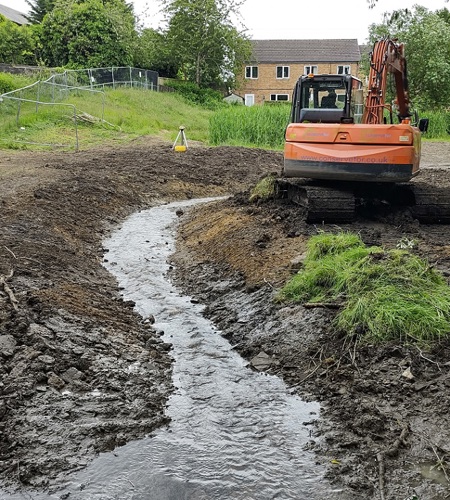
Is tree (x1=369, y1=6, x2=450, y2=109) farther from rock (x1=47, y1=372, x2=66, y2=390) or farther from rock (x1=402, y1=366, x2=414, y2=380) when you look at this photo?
rock (x1=47, y1=372, x2=66, y2=390)

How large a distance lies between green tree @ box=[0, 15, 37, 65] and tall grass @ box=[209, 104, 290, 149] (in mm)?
19369

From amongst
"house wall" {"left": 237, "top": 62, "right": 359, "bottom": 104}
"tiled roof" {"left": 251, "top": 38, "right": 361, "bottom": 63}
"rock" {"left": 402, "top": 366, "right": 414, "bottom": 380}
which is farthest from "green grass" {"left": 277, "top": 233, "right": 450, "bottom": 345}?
"house wall" {"left": 237, "top": 62, "right": 359, "bottom": 104}

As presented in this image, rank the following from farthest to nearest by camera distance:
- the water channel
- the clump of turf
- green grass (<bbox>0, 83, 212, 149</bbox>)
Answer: green grass (<bbox>0, 83, 212, 149</bbox>)
the clump of turf
the water channel

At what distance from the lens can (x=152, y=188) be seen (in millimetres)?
18047

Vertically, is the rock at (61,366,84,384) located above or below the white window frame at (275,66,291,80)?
below

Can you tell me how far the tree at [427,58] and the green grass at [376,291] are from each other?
37549 mm

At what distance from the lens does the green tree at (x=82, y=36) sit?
43312 mm

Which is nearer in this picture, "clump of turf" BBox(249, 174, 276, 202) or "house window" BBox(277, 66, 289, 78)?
"clump of turf" BBox(249, 174, 276, 202)

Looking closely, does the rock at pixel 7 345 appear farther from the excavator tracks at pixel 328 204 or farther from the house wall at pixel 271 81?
the house wall at pixel 271 81

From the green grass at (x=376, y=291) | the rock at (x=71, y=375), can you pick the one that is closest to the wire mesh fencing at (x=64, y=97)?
the green grass at (x=376, y=291)

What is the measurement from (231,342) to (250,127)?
76.3ft

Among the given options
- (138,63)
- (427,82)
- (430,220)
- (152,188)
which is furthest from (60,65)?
(430,220)

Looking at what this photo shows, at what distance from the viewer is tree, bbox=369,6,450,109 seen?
1657 inches

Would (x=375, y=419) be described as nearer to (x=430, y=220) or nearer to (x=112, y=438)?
(x=112, y=438)
